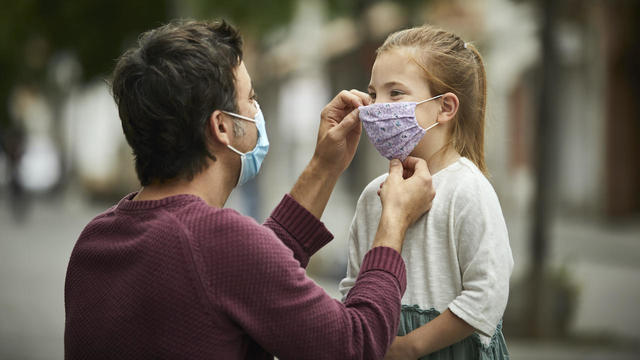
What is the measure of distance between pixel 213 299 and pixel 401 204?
22.3 inches

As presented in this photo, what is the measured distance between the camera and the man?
201cm

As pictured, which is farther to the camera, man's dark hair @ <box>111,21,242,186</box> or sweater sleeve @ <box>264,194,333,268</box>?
sweater sleeve @ <box>264,194,333,268</box>

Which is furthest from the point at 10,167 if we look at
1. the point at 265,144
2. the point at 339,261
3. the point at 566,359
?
the point at 265,144

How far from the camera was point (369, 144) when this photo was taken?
21.0 metres

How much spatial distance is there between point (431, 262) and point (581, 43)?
1845 centimetres

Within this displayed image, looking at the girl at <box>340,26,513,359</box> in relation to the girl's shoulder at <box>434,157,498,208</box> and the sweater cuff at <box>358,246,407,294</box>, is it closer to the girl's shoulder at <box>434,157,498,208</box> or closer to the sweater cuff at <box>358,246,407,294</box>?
the girl's shoulder at <box>434,157,498,208</box>

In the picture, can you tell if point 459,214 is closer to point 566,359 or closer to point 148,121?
point 148,121

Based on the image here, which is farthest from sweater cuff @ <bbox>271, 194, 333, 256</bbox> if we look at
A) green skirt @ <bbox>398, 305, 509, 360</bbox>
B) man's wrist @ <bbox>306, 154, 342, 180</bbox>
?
green skirt @ <bbox>398, 305, 509, 360</bbox>

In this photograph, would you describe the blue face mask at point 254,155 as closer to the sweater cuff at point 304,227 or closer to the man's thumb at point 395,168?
the sweater cuff at point 304,227

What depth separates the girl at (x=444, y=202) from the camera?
2133 millimetres

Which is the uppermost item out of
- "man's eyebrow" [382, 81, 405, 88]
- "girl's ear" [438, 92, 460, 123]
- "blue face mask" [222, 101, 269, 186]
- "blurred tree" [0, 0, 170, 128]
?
"blurred tree" [0, 0, 170, 128]

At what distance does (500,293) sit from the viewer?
212 centimetres

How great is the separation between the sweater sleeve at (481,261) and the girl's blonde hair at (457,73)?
0.24 meters

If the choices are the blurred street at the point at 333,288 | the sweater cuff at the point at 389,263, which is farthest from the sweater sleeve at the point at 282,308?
the blurred street at the point at 333,288
